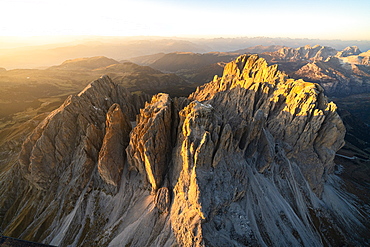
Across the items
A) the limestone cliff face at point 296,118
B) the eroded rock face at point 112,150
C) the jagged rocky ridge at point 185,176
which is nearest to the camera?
the jagged rocky ridge at point 185,176

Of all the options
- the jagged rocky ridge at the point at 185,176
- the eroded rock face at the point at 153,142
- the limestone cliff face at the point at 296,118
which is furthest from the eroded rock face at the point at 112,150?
the limestone cliff face at the point at 296,118

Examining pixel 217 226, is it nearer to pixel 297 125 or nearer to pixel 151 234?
pixel 151 234

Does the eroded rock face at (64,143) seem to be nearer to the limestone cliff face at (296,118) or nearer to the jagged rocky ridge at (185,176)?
the jagged rocky ridge at (185,176)

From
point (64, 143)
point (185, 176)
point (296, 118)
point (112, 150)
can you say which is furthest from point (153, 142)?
point (296, 118)

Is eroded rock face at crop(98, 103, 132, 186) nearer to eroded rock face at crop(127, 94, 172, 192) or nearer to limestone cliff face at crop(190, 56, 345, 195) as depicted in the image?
eroded rock face at crop(127, 94, 172, 192)

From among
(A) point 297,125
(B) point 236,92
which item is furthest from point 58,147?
(A) point 297,125

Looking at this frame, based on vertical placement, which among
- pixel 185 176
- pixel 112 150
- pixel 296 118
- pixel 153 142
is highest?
pixel 153 142

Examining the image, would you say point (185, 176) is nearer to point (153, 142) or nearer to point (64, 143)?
point (153, 142)

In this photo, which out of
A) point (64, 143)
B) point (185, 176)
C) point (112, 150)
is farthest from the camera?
point (64, 143)
